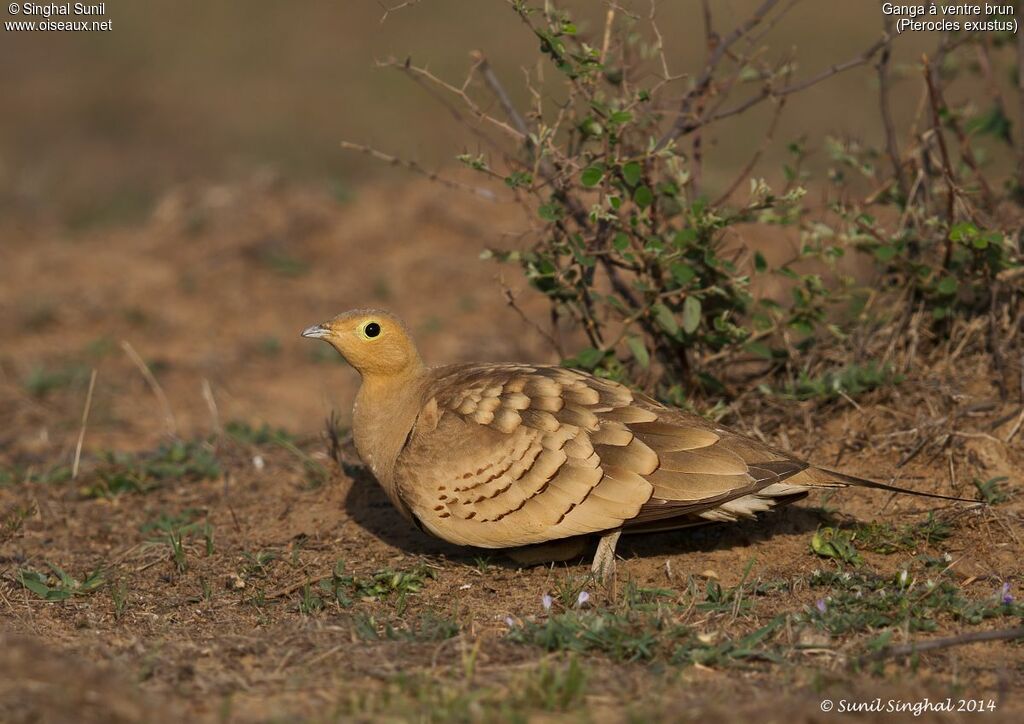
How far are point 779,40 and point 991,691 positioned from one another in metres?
17.7

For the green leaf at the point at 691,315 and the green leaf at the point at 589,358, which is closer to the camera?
the green leaf at the point at 691,315

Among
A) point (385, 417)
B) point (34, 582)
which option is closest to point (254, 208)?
point (385, 417)

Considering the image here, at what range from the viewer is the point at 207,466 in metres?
6.38

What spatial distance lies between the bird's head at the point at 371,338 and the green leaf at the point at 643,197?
1240mm

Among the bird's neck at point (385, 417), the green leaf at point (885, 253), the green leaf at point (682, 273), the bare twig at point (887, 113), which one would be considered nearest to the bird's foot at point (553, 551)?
the bird's neck at point (385, 417)

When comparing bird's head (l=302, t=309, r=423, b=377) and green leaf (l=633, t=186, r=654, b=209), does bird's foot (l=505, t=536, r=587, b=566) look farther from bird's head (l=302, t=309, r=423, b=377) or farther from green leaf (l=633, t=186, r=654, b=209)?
green leaf (l=633, t=186, r=654, b=209)

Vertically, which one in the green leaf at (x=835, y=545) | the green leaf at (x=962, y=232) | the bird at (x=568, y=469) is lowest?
the green leaf at (x=835, y=545)

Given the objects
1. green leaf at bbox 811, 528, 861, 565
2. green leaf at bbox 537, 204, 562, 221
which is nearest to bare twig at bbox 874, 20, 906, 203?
green leaf at bbox 537, 204, 562, 221

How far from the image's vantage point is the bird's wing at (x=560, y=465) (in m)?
4.53

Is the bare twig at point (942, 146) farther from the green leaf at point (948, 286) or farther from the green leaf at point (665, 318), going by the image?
the green leaf at point (665, 318)

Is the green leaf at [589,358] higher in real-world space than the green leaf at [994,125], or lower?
lower

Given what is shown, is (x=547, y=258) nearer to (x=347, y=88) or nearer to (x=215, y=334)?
(x=215, y=334)

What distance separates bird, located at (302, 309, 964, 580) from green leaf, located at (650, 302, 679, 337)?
0.59 meters

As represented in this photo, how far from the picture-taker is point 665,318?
5.48 m
